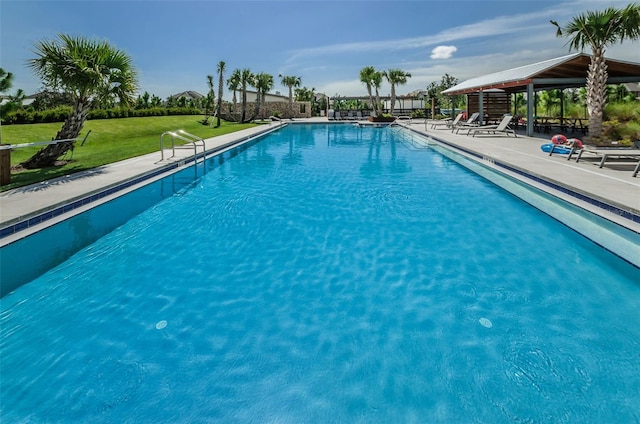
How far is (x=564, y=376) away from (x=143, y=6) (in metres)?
21.7

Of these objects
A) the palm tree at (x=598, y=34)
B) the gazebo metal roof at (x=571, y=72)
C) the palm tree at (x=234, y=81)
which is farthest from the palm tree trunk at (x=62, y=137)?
the palm tree at (x=234, y=81)

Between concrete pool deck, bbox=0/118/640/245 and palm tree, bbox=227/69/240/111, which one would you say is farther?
palm tree, bbox=227/69/240/111

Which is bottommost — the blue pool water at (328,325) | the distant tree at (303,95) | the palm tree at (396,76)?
the blue pool water at (328,325)

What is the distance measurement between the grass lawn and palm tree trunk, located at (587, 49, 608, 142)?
1596 centimetres

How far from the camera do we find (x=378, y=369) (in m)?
2.76

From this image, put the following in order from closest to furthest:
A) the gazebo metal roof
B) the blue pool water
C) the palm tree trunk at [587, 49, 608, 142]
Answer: the blue pool water, the palm tree trunk at [587, 49, 608, 142], the gazebo metal roof

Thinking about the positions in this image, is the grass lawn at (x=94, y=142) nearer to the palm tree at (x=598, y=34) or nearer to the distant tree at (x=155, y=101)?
the distant tree at (x=155, y=101)

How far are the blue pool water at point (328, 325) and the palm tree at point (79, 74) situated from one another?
5.04 m

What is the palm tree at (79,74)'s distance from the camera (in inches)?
356

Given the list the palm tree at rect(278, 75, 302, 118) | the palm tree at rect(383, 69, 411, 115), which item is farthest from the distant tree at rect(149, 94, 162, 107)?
the palm tree at rect(383, 69, 411, 115)

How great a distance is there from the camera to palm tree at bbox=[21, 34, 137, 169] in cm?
903

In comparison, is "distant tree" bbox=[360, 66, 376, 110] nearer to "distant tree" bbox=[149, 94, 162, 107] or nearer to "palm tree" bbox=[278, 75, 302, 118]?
"palm tree" bbox=[278, 75, 302, 118]

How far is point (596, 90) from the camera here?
1388 cm

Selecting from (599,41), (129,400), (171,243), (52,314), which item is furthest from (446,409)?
(599,41)
